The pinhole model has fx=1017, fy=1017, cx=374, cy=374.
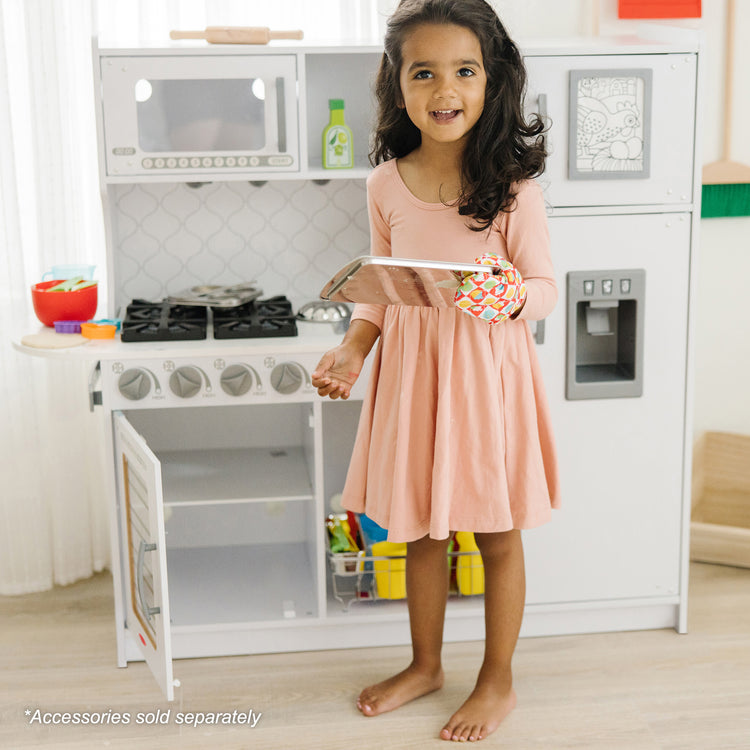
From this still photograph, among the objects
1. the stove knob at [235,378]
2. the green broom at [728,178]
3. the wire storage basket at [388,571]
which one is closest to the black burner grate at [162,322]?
the stove knob at [235,378]

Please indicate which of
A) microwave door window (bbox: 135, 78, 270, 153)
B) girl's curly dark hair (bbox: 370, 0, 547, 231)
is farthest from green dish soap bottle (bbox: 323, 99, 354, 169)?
girl's curly dark hair (bbox: 370, 0, 547, 231)

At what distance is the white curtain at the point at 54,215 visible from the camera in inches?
96.7

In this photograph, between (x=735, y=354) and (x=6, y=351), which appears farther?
(x=735, y=354)

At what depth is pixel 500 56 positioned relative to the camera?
73.0 inches

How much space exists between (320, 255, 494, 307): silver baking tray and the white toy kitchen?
0.43m

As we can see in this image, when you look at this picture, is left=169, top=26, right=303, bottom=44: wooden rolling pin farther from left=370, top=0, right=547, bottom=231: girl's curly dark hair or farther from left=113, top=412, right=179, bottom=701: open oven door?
left=113, top=412, right=179, bottom=701: open oven door

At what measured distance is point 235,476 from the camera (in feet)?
8.11

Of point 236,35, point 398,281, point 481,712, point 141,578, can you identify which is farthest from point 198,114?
point 481,712

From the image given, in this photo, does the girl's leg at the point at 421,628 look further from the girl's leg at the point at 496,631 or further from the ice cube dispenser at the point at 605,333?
the ice cube dispenser at the point at 605,333

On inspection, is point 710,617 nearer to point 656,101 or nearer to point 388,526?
point 388,526

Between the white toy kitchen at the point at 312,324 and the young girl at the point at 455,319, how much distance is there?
299 mm

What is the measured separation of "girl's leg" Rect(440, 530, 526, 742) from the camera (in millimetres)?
2031

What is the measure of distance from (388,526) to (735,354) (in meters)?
1.45

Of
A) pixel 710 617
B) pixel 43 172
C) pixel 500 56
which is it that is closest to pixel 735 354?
pixel 710 617
